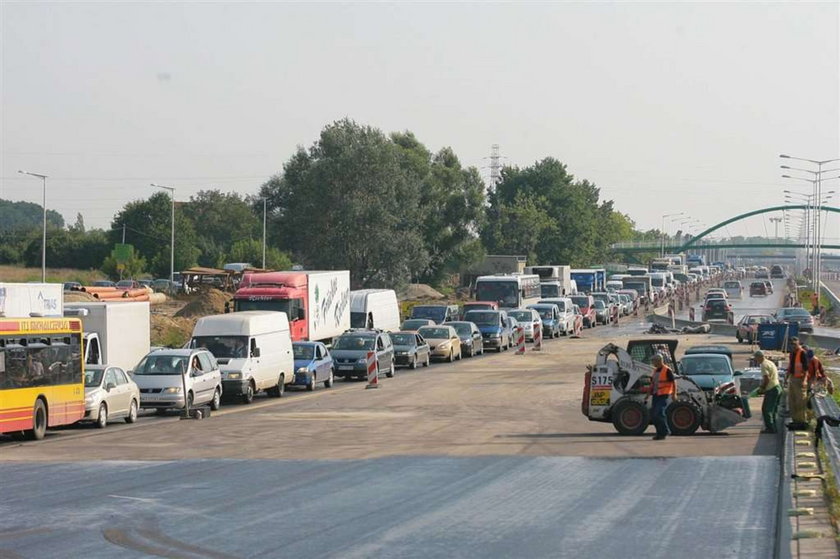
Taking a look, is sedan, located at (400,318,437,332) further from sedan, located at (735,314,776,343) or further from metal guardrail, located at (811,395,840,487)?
metal guardrail, located at (811,395,840,487)

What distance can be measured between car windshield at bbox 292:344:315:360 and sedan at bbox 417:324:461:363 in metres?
12.0

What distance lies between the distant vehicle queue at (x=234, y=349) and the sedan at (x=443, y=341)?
49mm

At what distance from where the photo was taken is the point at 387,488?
704 inches

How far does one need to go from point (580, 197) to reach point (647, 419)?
153 m

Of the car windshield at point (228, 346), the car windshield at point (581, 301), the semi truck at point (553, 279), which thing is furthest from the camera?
the semi truck at point (553, 279)

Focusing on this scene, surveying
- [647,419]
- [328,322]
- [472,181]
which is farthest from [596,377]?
[472,181]

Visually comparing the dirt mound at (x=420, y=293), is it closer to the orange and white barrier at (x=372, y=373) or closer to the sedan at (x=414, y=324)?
the sedan at (x=414, y=324)

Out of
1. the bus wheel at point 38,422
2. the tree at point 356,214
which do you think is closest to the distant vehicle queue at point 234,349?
the bus wheel at point 38,422

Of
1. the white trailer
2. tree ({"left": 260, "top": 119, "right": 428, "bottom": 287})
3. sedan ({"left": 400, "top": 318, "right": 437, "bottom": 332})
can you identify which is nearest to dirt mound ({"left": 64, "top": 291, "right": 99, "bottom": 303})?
sedan ({"left": 400, "top": 318, "right": 437, "bottom": 332})

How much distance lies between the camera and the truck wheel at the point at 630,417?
2539 cm

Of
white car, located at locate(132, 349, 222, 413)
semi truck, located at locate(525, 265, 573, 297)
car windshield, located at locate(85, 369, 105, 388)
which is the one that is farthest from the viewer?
semi truck, located at locate(525, 265, 573, 297)

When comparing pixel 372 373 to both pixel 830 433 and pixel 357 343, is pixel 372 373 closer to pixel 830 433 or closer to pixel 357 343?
pixel 357 343

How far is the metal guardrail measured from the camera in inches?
575

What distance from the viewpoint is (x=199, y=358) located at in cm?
3266
